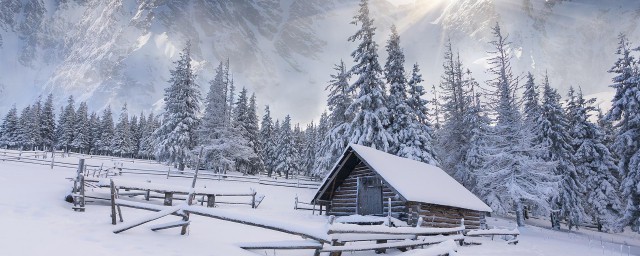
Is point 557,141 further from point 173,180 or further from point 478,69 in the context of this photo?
point 478,69

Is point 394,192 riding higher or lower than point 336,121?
lower

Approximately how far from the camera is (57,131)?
268 feet

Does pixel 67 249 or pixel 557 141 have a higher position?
pixel 557 141

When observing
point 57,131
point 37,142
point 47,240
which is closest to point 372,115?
point 47,240

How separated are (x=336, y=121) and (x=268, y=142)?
38.8m

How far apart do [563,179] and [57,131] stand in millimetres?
91434

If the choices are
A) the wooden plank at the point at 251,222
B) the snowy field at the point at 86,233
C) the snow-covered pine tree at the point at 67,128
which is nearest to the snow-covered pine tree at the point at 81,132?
the snow-covered pine tree at the point at 67,128

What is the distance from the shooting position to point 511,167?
99.8 ft

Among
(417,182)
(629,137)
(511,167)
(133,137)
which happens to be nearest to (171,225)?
(417,182)

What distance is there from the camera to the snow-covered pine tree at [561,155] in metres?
33.7

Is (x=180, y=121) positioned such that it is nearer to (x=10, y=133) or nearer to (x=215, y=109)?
(x=215, y=109)

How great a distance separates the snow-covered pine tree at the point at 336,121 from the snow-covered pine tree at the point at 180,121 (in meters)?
19.0

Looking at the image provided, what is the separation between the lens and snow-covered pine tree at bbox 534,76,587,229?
33.7 m

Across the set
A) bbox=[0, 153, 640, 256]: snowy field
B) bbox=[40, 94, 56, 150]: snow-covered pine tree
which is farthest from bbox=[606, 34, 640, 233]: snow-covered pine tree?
bbox=[40, 94, 56, 150]: snow-covered pine tree
